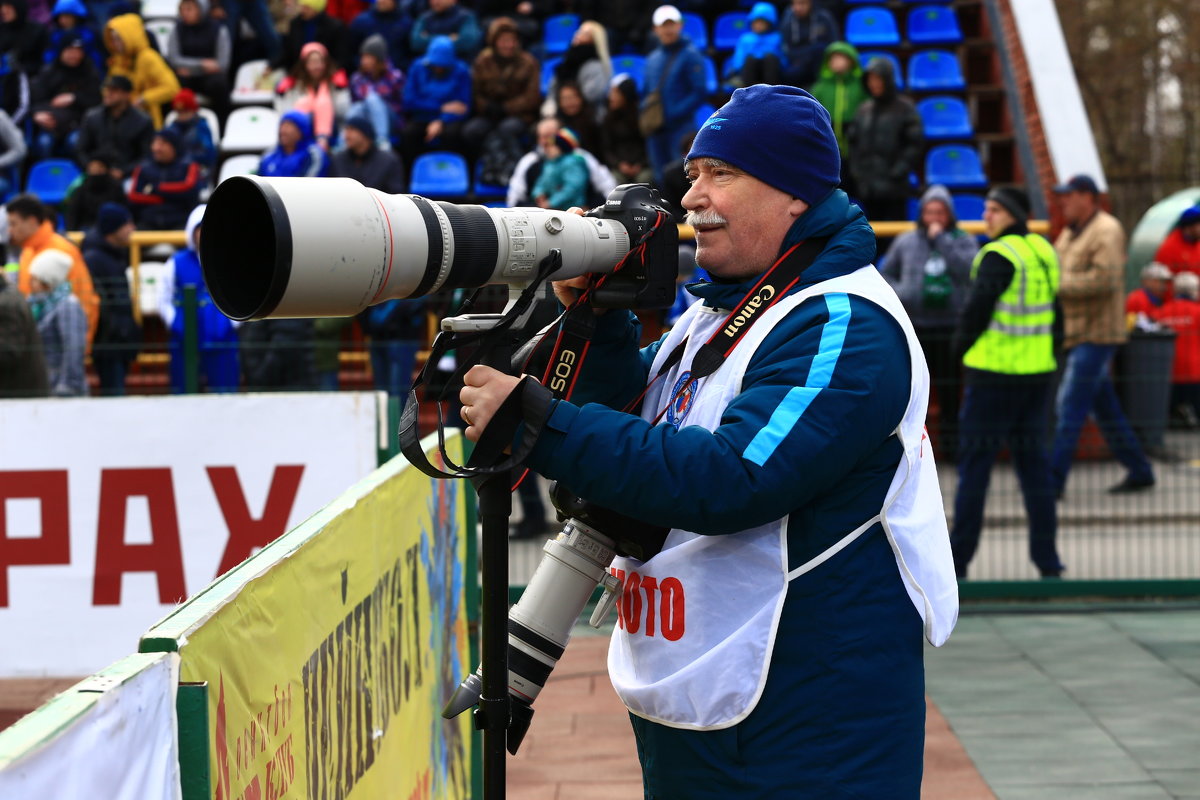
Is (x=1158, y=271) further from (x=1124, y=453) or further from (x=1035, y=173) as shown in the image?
(x=1124, y=453)

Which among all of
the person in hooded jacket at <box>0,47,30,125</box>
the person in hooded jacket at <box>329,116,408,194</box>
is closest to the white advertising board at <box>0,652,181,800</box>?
the person in hooded jacket at <box>329,116,408,194</box>

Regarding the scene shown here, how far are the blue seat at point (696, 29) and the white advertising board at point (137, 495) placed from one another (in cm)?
1106

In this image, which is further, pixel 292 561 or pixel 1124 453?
pixel 1124 453

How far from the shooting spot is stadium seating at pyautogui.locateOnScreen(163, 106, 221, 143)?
14.5 meters

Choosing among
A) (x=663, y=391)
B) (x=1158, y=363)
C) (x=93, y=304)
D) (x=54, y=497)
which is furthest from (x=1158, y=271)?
(x=663, y=391)

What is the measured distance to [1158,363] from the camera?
937cm

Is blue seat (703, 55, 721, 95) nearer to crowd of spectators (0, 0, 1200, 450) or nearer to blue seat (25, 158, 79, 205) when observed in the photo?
crowd of spectators (0, 0, 1200, 450)

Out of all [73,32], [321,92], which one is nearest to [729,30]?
[321,92]

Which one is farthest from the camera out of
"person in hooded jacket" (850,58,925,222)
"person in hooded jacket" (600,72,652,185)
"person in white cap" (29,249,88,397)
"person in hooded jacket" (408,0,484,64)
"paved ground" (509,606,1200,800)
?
"person in hooded jacket" (408,0,484,64)

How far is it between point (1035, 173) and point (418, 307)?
7.98 m

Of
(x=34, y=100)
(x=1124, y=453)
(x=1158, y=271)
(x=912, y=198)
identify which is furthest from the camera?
(x=34, y=100)

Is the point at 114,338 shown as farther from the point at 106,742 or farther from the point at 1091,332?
the point at 106,742

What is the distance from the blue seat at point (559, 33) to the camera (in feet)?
54.1

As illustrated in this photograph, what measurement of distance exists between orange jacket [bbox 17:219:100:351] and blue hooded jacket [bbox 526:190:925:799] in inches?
258
